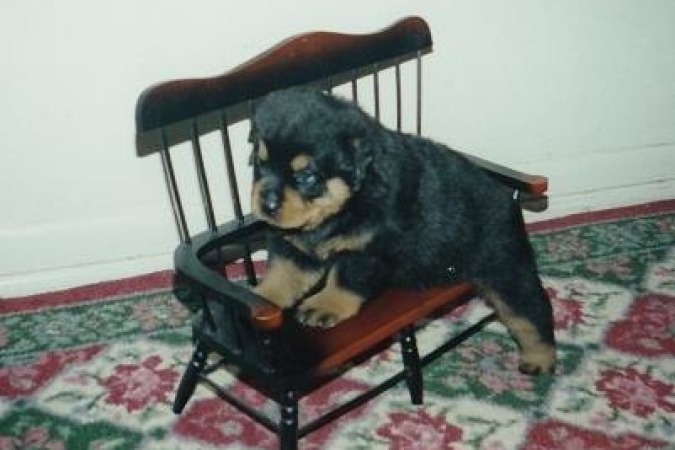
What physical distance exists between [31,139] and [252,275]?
3.48ft

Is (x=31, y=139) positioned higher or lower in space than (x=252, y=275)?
higher

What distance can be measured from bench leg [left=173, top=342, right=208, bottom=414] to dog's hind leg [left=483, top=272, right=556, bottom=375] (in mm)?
885

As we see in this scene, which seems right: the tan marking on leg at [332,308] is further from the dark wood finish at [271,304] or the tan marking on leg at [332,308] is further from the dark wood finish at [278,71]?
the dark wood finish at [278,71]

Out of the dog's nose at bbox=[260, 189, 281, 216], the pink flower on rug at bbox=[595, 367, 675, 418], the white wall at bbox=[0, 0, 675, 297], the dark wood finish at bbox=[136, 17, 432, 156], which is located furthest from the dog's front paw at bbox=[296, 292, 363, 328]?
the white wall at bbox=[0, 0, 675, 297]

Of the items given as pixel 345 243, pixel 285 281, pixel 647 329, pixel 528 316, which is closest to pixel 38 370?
pixel 285 281

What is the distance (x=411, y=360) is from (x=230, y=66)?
50.2 inches

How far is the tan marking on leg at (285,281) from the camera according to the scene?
6.67 feet

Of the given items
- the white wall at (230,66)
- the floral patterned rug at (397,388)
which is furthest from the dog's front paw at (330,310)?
the white wall at (230,66)

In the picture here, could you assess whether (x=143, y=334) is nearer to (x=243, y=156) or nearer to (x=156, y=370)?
(x=156, y=370)

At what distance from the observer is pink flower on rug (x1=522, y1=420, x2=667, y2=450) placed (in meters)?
2.10

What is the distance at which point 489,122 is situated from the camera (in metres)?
3.15

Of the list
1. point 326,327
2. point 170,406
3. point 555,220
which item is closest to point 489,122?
point 555,220

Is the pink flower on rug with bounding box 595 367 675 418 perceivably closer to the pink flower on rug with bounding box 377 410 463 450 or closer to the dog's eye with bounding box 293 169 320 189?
the pink flower on rug with bounding box 377 410 463 450

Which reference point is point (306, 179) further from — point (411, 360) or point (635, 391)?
point (635, 391)
